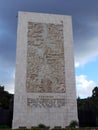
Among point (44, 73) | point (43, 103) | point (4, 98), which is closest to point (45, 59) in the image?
point (44, 73)

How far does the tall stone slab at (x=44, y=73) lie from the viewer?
594 inches

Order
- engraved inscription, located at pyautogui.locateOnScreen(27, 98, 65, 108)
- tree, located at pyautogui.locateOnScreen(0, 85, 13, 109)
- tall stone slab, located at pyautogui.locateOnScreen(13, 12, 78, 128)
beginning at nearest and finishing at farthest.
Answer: tall stone slab, located at pyautogui.locateOnScreen(13, 12, 78, 128), engraved inscription, located at pyautogui.locateOnScreen(27, 98, 65, 108), tree, located at pyautogui.locateOnScreen(0, 85, 13, 109)

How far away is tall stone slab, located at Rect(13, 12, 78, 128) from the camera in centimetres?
1509

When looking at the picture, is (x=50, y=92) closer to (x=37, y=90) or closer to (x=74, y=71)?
(x=37, y=90)

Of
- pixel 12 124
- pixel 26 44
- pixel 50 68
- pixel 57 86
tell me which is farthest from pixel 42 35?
pixel 12 124

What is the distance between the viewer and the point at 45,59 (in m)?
16.2

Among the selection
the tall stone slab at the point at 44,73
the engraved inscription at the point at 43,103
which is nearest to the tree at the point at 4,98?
the tall stone slab at the point at 44,73

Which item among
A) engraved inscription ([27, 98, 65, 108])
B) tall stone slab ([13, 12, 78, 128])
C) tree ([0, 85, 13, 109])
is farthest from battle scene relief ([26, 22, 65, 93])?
tree ([0, 85, 13, 109])

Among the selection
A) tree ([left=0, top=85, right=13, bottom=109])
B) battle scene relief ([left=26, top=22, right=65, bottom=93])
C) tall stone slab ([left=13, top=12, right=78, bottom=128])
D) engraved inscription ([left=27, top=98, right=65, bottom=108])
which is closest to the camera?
tall stone slab ([left=13, top=12, right=78, bottom=128])

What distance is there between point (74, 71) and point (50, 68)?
1.79m

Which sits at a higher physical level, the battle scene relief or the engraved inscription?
the battle scene relief

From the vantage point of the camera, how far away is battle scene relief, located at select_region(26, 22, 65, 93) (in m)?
15.7

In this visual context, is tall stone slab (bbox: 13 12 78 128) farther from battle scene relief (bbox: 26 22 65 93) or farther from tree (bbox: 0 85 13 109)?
tree (bbox: 0 85 13 109)

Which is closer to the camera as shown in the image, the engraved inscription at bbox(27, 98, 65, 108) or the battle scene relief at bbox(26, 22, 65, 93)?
the engraved inscription at bbox(27, 98, 65, 108)
